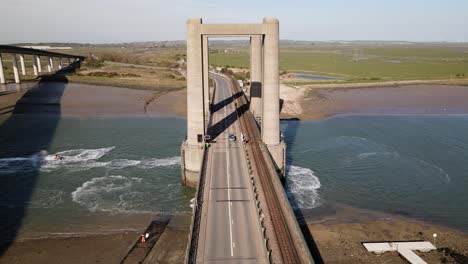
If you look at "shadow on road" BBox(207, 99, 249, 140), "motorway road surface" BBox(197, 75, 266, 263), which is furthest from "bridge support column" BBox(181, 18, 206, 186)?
"shadow on road" BBox(207, 99, 249, 140)

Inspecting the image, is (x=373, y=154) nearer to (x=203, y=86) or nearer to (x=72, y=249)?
(x=203, y=86)

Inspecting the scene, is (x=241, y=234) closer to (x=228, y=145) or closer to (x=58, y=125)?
(x=228, y=145)

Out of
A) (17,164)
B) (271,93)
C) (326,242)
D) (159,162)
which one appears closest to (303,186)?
(271,93)

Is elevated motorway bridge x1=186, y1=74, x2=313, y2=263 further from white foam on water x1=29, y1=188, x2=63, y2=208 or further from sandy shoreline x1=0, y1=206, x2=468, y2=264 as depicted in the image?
white foam on water x1=29, y1=188, x2=63, y2=208

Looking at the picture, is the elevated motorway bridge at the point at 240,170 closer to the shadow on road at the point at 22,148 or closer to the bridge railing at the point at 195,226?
the bridge railing at the point at 195,226

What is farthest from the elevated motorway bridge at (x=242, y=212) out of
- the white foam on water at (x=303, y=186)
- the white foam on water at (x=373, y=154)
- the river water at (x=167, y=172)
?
the white foam on water at (x=373, y=154)
